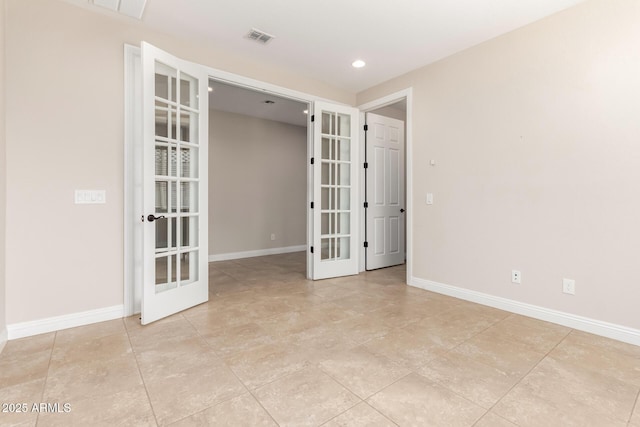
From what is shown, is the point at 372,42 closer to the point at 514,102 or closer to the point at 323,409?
the point at 514,102

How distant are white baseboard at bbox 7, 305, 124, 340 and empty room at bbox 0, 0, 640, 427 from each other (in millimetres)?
21

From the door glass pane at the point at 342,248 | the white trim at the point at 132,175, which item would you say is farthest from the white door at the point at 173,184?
the door glass pane at the point at 342,248

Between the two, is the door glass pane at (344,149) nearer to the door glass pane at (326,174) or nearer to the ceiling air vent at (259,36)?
the door glass pane at (326,174)

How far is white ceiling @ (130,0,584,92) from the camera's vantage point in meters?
2.56

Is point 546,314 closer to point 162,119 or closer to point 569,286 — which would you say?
point 569,286

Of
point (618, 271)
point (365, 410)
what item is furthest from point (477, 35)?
point (365, 410)

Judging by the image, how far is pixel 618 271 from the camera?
94.2 inches

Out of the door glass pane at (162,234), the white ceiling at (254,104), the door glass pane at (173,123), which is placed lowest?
the door glass pane at (162,234)

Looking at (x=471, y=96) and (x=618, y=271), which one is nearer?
(x=618, y=271)

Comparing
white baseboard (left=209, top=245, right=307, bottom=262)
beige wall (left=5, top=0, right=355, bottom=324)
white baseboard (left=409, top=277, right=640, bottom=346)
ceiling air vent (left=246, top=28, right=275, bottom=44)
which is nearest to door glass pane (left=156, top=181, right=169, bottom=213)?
beige wall (left=5, top=0, right=355, bottom=324)

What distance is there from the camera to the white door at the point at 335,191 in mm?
4160

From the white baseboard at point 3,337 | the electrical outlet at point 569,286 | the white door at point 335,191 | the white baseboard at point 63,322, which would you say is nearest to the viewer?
the white baseboard at point 3,337

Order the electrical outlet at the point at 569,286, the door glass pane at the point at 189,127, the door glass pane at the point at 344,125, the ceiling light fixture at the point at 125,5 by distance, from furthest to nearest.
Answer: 1. the door glass pane at the point at 344,125
2. the door glass pane at the point at 189,127
3. the electrical outlet at the point at 569,286
4. the ceiling light fixture at the point at 125,5

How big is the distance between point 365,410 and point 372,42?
3.26 metres
